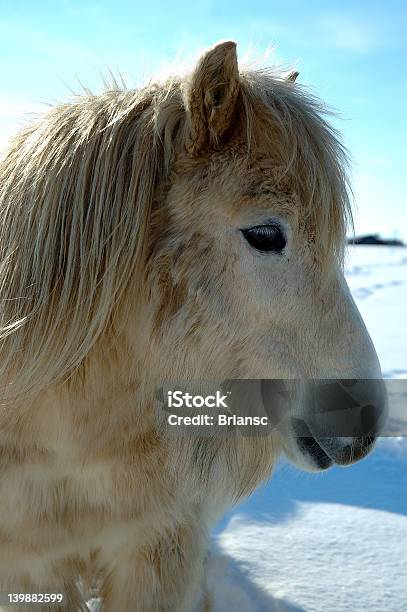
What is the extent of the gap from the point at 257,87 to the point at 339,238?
1.35 feet

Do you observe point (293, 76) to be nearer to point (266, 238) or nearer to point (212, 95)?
point (212, 95)

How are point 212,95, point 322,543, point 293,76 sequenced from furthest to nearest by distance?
point 322,543 < point 293,76 < point 212,95

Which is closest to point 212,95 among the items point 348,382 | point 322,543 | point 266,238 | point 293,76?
point 266,238

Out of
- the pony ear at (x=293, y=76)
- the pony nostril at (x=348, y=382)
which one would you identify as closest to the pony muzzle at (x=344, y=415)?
the pony nostril at (x=348, y=382)

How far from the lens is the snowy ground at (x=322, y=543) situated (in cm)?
183

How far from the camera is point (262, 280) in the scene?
1.32 m

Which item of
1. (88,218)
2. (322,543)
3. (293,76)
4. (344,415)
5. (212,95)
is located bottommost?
(322,543)

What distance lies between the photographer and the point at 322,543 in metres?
2.11

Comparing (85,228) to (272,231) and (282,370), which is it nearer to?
(272,231)

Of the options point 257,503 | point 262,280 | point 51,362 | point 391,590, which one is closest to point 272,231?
point 262,280

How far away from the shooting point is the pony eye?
1313 mm

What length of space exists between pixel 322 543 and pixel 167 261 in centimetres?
130

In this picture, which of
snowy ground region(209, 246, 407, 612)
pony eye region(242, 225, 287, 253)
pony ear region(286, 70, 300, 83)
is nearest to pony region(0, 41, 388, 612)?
pony eye region(242, 225, 287, 253)

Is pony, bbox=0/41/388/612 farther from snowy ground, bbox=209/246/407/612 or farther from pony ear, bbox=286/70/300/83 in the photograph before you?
snowy ground, bbox=209/246/407/612
